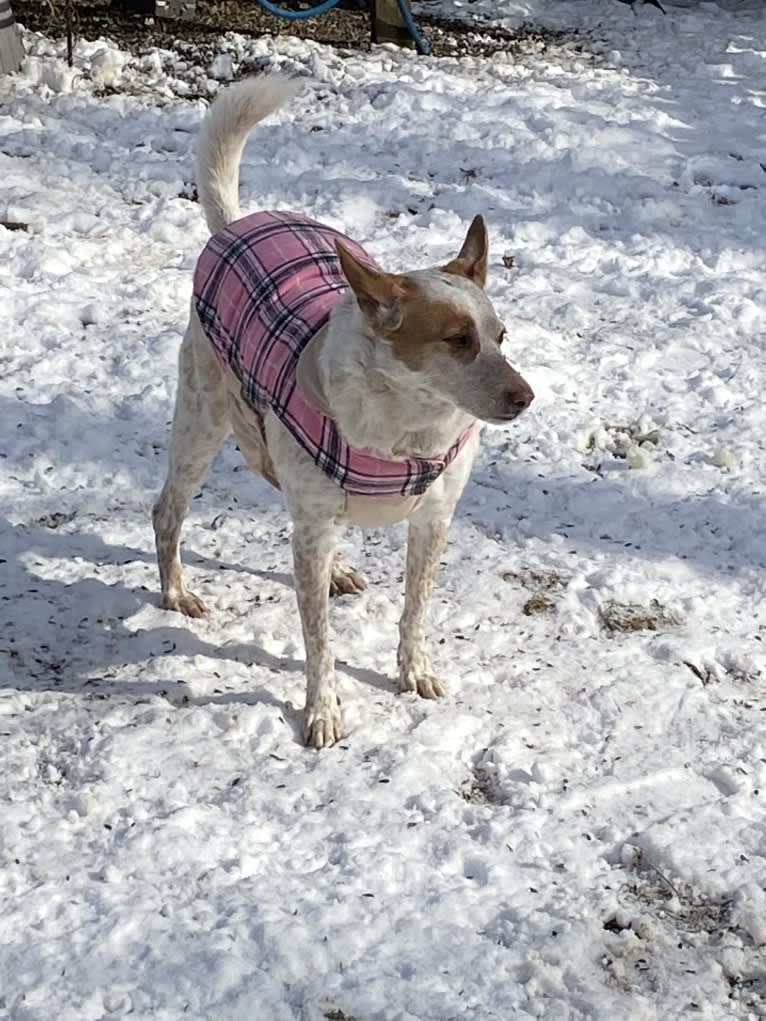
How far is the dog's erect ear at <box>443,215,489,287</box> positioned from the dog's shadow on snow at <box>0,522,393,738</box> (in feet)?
4.18

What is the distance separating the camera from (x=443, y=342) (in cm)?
281

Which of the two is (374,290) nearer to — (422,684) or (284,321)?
(284,321)

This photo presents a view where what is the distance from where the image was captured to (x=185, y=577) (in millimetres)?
4055

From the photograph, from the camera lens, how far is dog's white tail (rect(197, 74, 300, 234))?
370 centimetres

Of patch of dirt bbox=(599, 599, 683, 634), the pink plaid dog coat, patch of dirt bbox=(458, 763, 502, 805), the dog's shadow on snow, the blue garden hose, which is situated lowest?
the dog's shadow on snow

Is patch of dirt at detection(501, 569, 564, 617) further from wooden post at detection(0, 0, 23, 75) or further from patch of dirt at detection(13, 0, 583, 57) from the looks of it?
patch of dirt at detection(13, 0, 583, 57)

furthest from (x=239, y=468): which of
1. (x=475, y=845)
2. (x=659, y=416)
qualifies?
(x=475, y=845)

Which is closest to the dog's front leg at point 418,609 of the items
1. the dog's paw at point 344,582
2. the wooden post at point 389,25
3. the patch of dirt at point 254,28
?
the dog's paw at point 344,582

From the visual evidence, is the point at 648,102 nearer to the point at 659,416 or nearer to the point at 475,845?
the point at 659,416

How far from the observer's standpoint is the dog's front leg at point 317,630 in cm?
325

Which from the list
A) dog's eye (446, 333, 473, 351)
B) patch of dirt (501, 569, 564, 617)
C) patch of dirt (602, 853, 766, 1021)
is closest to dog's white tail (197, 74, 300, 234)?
dog's eye (446, 333, 473, 351)

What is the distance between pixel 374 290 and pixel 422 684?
1282mm

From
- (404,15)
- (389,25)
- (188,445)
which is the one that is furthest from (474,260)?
(389,25)

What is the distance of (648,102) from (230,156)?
555cm
